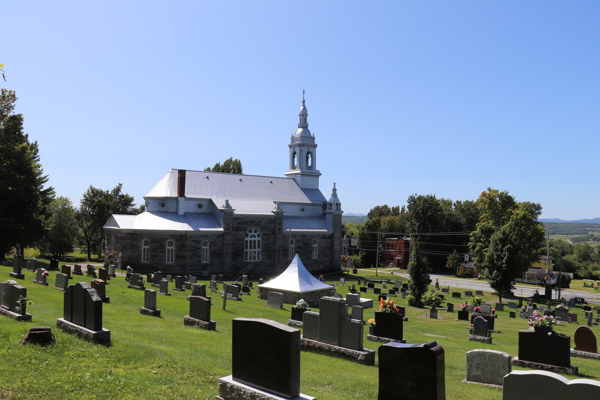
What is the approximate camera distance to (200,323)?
14898 millimetres

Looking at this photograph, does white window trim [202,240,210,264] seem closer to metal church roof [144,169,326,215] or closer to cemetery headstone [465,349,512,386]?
metal church roof [144,169,326,215]

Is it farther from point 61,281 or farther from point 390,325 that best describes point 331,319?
point 61,281

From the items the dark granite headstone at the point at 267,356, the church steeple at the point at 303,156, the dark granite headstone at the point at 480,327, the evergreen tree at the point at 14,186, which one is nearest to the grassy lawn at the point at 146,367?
the dark granite headstone at the point at 267,356

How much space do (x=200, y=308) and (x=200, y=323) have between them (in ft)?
1.57

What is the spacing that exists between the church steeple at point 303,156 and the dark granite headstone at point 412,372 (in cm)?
4749

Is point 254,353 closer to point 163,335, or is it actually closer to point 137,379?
point 137,379

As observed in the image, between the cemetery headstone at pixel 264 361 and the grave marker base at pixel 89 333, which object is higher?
the cemetery headstone at pixel 264 361

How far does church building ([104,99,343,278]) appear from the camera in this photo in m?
40.2

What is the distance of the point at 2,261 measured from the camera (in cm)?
3372

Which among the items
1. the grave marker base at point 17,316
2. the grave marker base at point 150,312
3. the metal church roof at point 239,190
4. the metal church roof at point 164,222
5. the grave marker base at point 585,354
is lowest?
the grave marker base at point 585,354

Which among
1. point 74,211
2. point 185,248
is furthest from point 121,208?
point 185,248

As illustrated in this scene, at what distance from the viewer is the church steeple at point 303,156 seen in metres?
53.8

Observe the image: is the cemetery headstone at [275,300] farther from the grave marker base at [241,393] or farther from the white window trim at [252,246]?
the white window trim at [252,246]

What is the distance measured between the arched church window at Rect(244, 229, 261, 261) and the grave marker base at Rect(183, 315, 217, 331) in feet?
95.9
